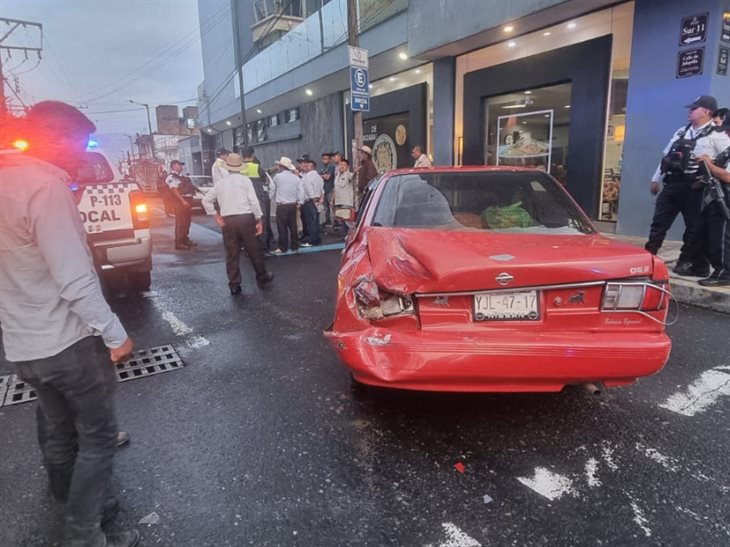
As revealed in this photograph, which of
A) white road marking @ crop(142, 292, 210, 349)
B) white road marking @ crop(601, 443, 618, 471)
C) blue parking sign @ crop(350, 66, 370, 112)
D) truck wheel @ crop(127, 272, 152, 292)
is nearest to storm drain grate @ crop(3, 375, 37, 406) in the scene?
white road marking @ crop(142, 292, 210, 349)

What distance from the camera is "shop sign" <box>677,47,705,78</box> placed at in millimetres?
7160

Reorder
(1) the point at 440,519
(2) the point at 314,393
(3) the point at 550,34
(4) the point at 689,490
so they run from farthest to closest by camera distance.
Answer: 1. (3) the point at 550,34
2. (2) the point at 314,393
3. (4) the point at 689,490
4. (1) the point at 440,519

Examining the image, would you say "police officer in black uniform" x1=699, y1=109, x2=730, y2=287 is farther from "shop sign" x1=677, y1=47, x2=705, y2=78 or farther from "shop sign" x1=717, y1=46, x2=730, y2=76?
"shop sign" x1=717, y1=46, x2=730, y2=76

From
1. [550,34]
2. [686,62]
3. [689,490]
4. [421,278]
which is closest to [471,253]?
[421,278]

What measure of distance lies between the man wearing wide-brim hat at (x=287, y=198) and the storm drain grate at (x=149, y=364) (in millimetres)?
4885

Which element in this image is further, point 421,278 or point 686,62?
point 686,62

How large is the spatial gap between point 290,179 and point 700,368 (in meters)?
6.91

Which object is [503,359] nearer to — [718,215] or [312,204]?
[718,215]

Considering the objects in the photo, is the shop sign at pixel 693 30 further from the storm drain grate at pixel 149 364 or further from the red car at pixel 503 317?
the storm drain grate at pixel 149 364

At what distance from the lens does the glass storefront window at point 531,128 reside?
10.0 metres

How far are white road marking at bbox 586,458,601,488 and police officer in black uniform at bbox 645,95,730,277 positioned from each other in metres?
3.93

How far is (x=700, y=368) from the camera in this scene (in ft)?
11.7

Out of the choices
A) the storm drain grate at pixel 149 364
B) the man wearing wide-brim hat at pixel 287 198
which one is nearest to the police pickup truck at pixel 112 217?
the storm drain grate at pixel 149 364

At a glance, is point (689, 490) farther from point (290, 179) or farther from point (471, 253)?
point (290, 179)
